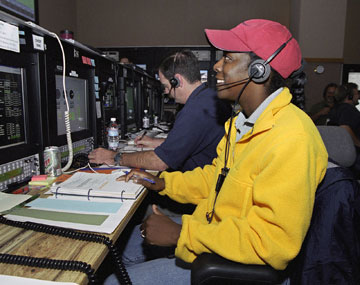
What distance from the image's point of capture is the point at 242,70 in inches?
37.2

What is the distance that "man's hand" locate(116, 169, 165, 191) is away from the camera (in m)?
1.12

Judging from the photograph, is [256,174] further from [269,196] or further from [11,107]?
[11,107]

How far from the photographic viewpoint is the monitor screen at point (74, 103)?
1.27 metres

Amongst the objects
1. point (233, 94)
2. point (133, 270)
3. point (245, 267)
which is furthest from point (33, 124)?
point (245, 267)

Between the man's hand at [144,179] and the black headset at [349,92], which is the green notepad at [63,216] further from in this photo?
the black headset at [349,92]

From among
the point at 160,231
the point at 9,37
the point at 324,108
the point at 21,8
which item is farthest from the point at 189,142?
the point at 324,108

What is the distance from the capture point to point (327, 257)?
2.30 ft

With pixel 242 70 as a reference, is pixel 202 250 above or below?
below

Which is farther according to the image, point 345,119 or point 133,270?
point 345,119

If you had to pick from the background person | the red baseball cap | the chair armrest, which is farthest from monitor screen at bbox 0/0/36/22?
the background person

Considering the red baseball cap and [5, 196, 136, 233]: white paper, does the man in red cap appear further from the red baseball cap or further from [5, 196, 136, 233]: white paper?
[5, 196, 136, 233]: white paper

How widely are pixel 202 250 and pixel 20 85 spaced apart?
33.2 inches

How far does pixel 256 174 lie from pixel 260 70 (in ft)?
1.04

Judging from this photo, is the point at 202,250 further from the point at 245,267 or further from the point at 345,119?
the point at 345,119
